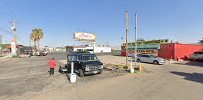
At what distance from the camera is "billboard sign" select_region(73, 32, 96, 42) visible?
3876 cm

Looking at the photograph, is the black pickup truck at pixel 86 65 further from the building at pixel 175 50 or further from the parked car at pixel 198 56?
the parked car at pixel 198 56

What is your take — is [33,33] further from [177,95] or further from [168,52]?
[177,95]

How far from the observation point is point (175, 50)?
28719 millimetres

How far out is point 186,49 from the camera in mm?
30672

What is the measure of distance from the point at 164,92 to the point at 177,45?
24.5 m

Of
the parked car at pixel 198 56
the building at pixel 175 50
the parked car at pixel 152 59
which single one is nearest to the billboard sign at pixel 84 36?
the building at pixel 175 50

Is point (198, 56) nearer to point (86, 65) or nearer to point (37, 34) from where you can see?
point (86, 65)

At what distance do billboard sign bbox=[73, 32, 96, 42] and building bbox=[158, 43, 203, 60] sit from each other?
1879 centimetres

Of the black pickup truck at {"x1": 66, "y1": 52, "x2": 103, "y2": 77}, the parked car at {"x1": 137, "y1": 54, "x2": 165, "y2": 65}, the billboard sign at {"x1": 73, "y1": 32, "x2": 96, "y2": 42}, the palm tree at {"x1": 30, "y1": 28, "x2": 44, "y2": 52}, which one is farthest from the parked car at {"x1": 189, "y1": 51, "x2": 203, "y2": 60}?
the palm tree at {"x1": 30, "y1": 28, "x2": 44, "y2": 52}

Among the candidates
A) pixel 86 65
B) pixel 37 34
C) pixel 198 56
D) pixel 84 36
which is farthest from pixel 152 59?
pixel 37 34

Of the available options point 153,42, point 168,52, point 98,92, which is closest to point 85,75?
point 98,92

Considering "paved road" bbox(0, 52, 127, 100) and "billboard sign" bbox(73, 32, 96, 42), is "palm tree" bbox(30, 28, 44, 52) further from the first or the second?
"paved road" bbox(0, 52, 127, 100)

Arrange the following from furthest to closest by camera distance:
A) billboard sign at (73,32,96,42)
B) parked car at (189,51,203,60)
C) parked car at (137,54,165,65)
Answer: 1. billboard sign at (73,32,96,42)
2. parked car at (189,51,203,60)
3. parked car at (137,54,165,65)

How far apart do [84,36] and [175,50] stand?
23023 millimetres
